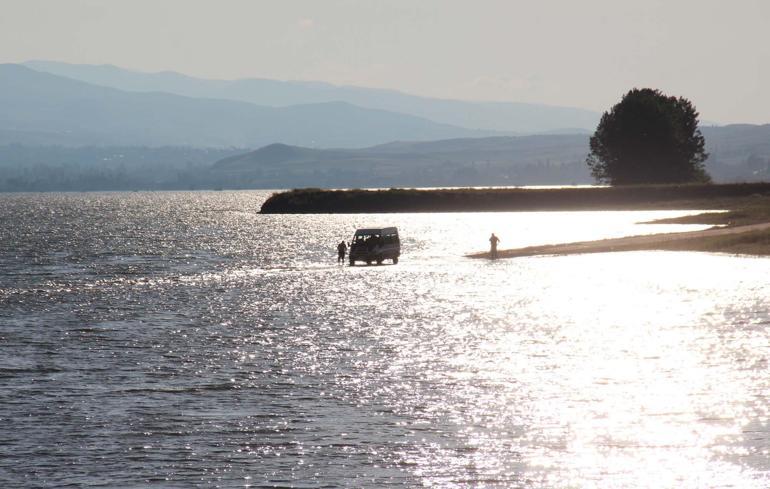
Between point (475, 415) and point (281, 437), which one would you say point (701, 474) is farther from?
point (281, 437)

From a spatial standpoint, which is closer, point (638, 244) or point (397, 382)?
point (397, 382)

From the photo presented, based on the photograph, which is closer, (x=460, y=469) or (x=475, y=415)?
(x=460, y=469)

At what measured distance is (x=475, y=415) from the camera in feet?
102

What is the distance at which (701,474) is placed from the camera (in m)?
24.4

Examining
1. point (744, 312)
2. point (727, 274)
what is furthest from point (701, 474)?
→ point (727, 274)

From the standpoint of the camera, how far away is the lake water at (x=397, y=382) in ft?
85.3

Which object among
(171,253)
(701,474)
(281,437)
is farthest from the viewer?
(171,253)

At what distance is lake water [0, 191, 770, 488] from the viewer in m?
26.0

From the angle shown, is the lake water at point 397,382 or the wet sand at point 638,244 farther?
the wet sand at point 638,244

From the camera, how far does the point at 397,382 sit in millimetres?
36812

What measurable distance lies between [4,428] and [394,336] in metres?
20.7

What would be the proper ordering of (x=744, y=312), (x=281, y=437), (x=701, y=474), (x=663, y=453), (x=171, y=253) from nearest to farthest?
(x=701, y=474) < (x=663, y=453) < (x=281, y=437) < (x=744, y=312) < (x=171, y=253)

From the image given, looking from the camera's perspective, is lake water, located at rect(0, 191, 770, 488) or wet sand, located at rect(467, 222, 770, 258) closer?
lake water, located at rect(0, 191, 770, 488)

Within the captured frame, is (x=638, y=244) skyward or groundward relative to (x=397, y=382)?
groundward
